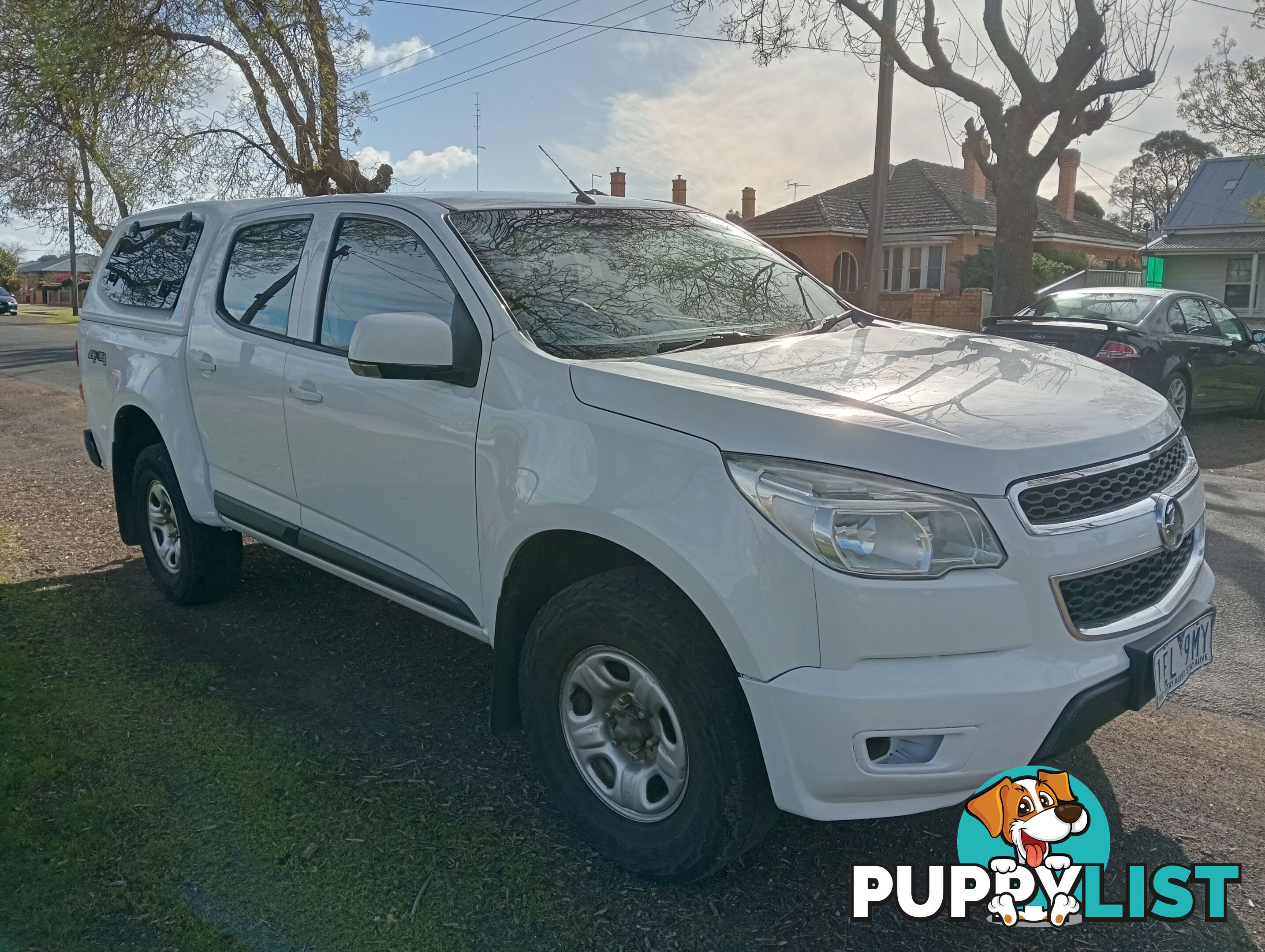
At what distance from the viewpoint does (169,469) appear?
5.24 metres

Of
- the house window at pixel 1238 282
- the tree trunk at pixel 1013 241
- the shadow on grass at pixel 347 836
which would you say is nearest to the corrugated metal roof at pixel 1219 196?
the house window at pixel 1238 282

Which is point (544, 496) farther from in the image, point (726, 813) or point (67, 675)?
point (67, 675)

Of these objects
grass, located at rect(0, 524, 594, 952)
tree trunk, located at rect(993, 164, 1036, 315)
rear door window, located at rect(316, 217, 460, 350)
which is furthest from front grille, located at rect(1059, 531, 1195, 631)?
tree trunk, located at rect(993, 164, 1036, 315)

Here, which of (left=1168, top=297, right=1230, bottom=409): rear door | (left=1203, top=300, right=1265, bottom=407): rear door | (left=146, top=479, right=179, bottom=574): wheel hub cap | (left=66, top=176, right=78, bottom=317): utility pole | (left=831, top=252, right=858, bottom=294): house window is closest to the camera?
(left=146, top=479, right=179, bottom=574): wheel hub cap

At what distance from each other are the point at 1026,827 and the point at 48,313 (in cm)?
5612

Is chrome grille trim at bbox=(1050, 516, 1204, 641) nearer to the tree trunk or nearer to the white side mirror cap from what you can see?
the white side mirror cap

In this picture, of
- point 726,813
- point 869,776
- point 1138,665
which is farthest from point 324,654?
point 1138,665

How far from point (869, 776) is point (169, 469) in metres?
3.98

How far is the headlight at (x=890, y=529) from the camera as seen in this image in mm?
2506

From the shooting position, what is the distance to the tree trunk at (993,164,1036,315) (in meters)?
14.9

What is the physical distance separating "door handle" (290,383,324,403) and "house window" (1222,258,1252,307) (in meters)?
32.5

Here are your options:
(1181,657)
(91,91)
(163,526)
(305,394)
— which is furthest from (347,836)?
(91,91)

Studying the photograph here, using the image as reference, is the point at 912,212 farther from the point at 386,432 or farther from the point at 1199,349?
the point at 386,432

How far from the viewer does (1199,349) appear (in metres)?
11.3
